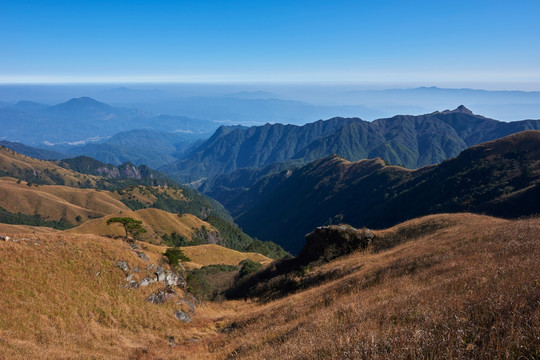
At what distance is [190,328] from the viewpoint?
812 inches

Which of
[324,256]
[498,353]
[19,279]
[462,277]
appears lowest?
[324,256]

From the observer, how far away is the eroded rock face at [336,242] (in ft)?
95.3

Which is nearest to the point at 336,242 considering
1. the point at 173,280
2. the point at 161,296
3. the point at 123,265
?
the point at 173,280

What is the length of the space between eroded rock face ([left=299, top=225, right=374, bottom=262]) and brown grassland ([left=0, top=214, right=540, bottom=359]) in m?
2.03

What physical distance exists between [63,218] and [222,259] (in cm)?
16223

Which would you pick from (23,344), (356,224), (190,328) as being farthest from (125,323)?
(356,224)

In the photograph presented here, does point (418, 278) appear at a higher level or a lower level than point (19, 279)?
higher

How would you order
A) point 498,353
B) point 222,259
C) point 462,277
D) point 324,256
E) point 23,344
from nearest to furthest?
point 498,353 → point 462,277 → point 23,344 → point 324,256 → point 222,259

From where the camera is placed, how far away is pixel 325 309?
1121cm

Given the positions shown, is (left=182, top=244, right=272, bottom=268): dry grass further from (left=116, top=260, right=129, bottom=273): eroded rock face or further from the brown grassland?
the brown grassland

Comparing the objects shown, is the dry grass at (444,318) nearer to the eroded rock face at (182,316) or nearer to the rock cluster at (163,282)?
the eroded rock face at (182,316)

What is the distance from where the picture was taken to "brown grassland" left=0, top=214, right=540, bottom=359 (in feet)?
17.6

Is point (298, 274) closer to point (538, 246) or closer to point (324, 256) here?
point (324, 256)

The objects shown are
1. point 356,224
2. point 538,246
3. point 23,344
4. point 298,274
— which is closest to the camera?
point 538,246
